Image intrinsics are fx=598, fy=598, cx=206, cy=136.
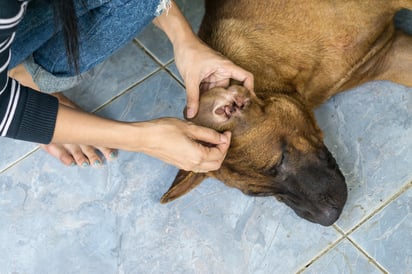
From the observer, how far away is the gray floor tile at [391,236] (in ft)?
7.75

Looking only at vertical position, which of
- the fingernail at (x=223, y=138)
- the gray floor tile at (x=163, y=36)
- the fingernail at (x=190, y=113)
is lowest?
the gray floor tile at (x=163, y=36)

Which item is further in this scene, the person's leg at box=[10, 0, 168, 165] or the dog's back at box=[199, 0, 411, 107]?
the dog's back at box=[199, 0, 411, 107]

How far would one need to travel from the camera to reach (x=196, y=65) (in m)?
2.16

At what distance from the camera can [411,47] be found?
265cm

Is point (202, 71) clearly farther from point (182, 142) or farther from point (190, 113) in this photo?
point (182, 142)

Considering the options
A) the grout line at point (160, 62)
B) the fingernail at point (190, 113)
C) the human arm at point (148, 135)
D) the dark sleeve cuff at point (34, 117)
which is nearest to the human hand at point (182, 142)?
the human arm at point (148, 135)

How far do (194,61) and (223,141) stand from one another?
0.36 m

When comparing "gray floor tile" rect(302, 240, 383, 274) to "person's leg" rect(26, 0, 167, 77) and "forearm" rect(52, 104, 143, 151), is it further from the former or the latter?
"person's leg" rect(26, 0, 167, 77)

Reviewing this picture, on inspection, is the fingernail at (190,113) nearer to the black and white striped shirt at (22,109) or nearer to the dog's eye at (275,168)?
the dog's eye at (275,168)

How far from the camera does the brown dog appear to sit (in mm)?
2137

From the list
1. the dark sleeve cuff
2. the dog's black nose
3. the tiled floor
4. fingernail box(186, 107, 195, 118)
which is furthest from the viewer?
the tiled floor

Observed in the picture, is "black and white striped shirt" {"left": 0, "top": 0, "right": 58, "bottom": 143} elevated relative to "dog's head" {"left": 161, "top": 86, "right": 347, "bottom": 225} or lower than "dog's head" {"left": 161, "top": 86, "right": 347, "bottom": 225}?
elevated

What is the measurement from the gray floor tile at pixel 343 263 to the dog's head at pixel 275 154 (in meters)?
0.25

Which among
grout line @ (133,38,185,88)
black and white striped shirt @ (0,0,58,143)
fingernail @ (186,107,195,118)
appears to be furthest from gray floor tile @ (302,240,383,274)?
black and white striped shirt @ (0,0,58,143)
